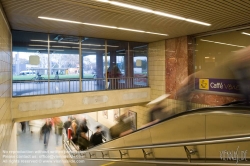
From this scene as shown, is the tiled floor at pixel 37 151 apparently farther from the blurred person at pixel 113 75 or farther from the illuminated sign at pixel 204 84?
the illuminated sign at pixel 204 84

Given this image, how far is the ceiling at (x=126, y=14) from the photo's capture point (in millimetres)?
4090

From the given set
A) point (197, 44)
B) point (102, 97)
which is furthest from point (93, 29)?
point (197, 44)


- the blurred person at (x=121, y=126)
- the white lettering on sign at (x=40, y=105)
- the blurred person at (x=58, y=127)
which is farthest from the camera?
the blurred person at (x=121, y=126)

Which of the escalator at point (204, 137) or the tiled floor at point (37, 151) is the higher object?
the escalator at point (204, 137)

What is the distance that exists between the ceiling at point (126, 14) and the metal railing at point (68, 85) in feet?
7.19

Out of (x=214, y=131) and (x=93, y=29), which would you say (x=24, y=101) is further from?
(x=214, y=131)

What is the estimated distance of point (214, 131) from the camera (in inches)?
78.8

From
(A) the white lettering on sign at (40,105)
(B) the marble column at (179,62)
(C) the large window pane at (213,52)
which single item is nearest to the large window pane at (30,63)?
(A) the white lettering on sign at (40,105)

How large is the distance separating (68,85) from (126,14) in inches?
177

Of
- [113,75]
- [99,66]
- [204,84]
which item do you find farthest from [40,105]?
[204,84]

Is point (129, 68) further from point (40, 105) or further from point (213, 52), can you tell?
point (40, 105)

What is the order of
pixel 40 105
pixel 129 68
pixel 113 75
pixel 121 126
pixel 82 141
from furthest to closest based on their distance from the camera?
pixel 121 126 < pixel 129 68 < pixel 113 75 < pixel 82 141 < pixel 40 105

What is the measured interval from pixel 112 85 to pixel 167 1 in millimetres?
5588

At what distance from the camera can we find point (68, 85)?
7914mm
